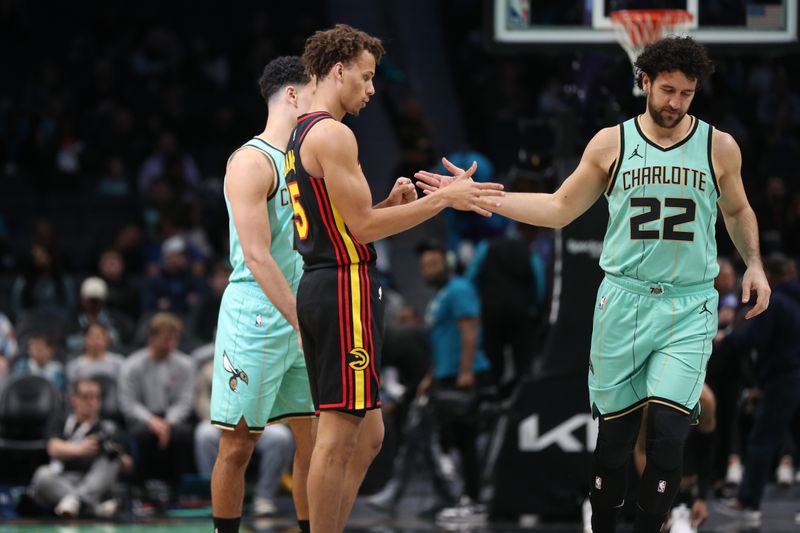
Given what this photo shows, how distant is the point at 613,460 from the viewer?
247 inches

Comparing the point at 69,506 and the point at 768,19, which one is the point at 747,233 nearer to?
the point at 768,19

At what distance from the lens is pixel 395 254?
17391 mm

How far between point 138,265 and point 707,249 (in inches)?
421

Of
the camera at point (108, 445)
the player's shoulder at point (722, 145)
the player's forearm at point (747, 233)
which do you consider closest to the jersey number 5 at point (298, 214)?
the player's shoulder at point (722, 145)

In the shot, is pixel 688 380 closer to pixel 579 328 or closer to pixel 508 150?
pixel 579 328

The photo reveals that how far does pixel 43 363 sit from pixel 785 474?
635 cm

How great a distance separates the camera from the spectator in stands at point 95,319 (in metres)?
13.4

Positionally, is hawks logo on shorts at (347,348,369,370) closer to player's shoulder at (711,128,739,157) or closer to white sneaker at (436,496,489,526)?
player's shoulder at (711,128,739,157)

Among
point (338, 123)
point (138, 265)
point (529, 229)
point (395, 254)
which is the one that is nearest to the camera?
point (338, 123)

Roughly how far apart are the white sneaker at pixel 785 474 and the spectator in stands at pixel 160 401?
4860 mm

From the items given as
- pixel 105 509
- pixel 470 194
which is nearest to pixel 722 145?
pixel 470 194

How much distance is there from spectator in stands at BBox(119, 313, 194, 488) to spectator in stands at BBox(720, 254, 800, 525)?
4.42 metres

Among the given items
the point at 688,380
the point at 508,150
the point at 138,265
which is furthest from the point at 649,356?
the point at 508,150

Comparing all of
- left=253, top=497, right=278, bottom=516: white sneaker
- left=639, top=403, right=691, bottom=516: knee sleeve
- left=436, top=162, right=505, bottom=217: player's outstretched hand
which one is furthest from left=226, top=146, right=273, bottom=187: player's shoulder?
left=253, top=497, right=278, bottom=516: white sneaker
